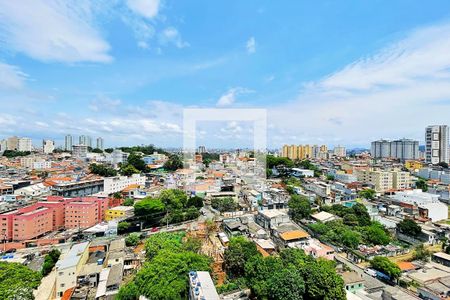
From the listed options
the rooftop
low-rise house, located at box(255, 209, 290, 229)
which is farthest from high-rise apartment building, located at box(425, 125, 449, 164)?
the rooftop

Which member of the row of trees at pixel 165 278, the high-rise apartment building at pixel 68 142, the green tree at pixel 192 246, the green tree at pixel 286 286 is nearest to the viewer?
the green tree at pixel 286 286

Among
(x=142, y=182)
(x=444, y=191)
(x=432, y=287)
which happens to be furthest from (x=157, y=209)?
(x=444, y=191)

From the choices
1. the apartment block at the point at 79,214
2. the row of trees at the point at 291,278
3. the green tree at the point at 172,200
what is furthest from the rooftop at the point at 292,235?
the apartment block at the point at 79,214

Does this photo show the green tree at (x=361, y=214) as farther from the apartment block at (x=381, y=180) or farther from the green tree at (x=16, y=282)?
the green tree at (x=16, y=282)

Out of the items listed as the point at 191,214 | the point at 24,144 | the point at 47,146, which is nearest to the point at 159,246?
the point at 191,214

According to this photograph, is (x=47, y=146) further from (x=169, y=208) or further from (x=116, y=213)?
(x=169, y=208)

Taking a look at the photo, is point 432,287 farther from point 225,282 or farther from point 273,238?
point 225,282
